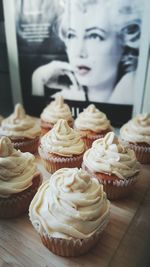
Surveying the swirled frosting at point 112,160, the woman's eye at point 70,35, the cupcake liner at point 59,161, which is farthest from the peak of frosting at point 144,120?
the woman's eye at point 70,35

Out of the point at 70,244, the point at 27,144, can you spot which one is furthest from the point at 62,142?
the point at 70,244

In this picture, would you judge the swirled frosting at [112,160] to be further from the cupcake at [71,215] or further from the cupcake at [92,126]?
the cupcake at [92,126]

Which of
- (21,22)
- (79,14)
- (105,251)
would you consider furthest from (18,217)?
(21,22)

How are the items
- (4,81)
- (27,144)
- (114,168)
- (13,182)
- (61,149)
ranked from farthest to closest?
(4,81) → (27,144) → (61,149) → (114,168) → (13,182)

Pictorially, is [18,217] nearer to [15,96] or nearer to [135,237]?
[135,237]

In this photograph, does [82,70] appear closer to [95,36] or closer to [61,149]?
[95,36]

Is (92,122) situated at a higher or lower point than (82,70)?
lower
